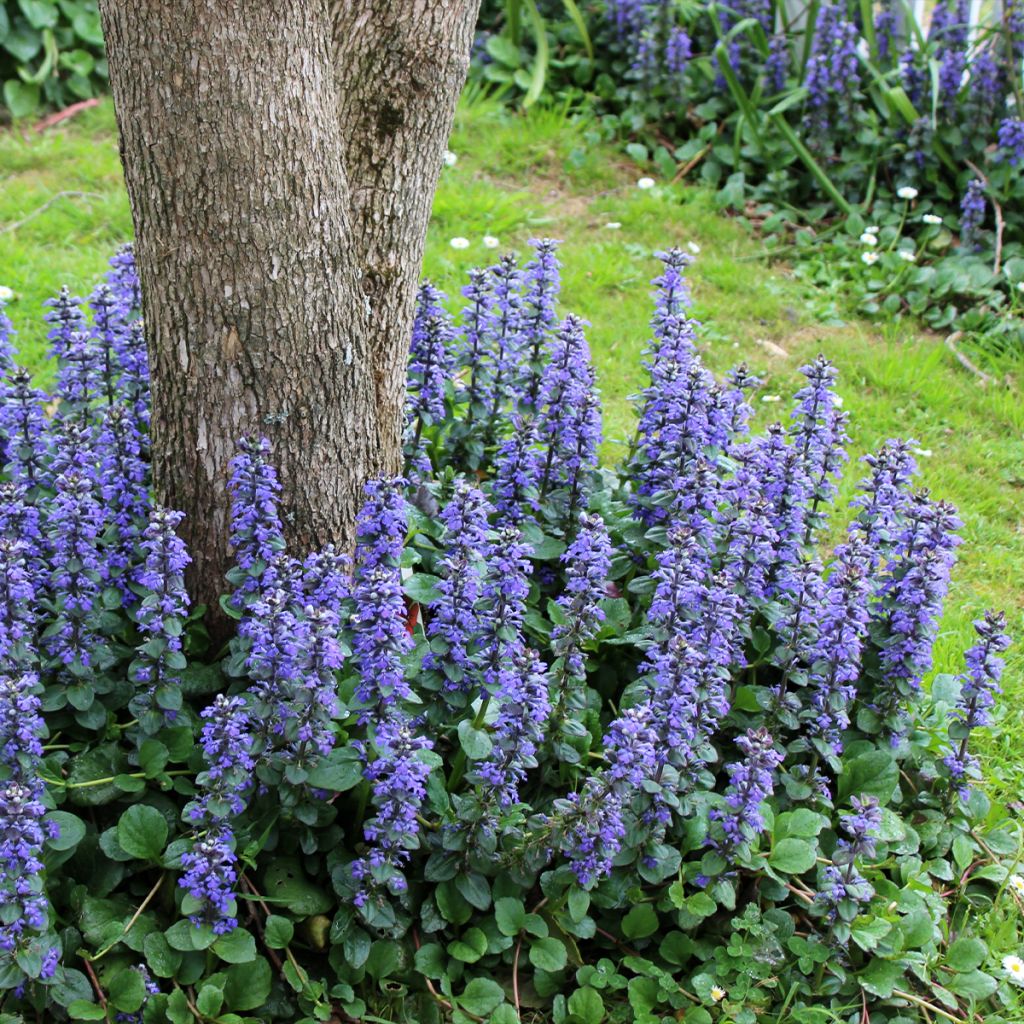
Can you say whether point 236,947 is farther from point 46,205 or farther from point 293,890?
point 46,205

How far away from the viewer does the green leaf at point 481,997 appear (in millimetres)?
3051

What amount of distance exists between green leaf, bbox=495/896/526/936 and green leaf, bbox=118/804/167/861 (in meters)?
0.83

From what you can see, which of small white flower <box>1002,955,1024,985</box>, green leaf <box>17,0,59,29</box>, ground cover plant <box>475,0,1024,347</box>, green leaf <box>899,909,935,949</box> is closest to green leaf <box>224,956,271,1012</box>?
green leaf <box>899,909,935,949</box>

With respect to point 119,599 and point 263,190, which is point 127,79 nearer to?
point 263,190

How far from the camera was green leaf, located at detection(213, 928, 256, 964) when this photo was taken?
2908mm

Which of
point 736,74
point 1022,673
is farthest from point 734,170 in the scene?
point 1022,673

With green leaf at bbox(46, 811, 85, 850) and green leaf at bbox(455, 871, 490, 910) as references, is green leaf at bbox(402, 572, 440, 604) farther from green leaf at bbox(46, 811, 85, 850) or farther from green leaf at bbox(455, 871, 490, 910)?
green leaf at bbox(46, 811, 85, 850)

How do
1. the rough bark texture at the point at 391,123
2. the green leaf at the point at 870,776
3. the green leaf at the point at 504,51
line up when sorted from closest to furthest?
the green leaf at the point at 870,776, the rough bark texture at the point at 391,123, the green leaf at the point at 504,51

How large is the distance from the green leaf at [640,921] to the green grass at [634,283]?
5.28ft

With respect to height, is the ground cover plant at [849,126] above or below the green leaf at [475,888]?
above

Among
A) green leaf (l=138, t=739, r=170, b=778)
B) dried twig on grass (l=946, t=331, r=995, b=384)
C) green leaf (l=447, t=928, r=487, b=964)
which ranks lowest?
green leaf (l=447, t=928, r=487, b=964)

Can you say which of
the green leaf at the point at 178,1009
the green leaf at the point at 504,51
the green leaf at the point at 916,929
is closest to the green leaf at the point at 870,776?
the green leaf at the point at 916,929

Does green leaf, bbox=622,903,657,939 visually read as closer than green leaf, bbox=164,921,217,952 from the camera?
No

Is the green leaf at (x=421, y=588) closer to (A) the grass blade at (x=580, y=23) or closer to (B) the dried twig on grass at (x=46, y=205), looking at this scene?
(B) the dried twig on grass at (x=46, y=205)
